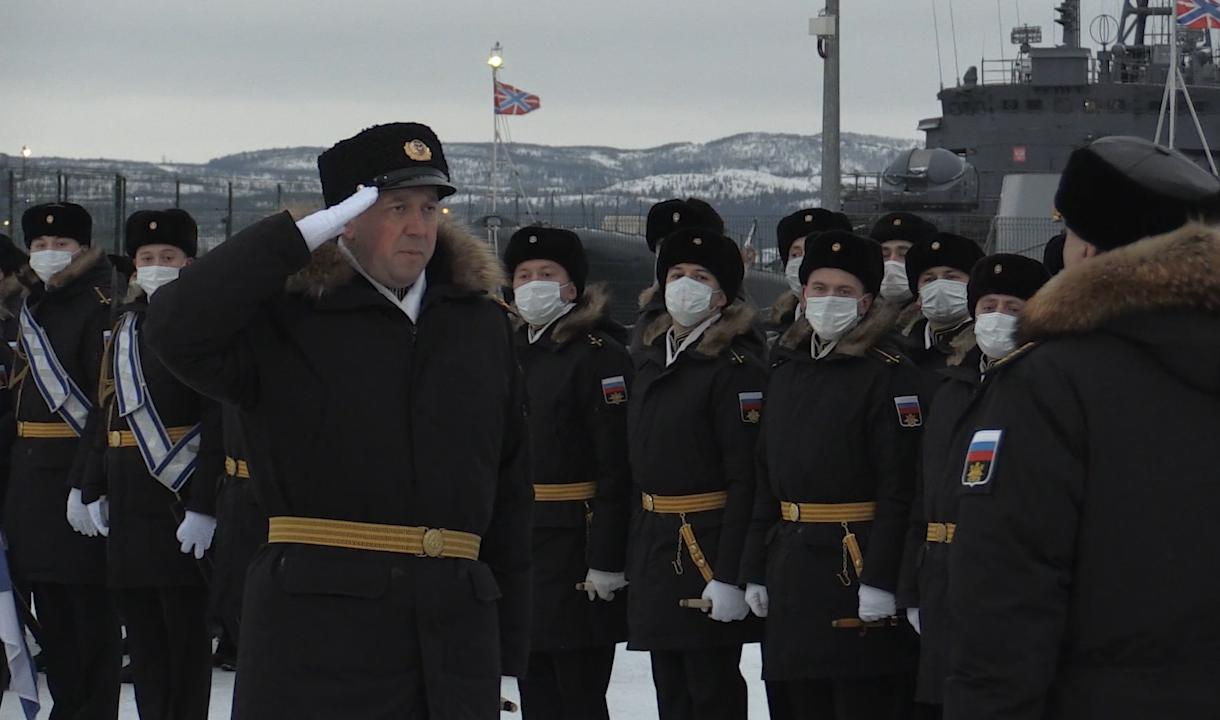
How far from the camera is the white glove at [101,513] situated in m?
8.06

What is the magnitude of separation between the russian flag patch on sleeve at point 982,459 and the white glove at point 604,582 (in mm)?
4003

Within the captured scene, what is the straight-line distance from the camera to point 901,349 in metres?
6.84

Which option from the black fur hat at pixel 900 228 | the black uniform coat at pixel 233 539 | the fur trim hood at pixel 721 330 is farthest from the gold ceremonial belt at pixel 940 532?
the black fur hat at pixel 900 228

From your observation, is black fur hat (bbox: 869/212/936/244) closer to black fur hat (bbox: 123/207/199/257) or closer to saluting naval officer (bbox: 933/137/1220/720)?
black fur hat (bbox: 123/207/199/257)

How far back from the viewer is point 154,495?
7.96 m

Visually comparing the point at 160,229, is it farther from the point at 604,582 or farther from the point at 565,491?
the point at 604,582

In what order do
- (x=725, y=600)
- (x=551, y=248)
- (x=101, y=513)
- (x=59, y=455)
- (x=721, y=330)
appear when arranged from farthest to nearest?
(x=59, y=455), (x=101, y=513), (x=551, y=248), (x=721, y=330), (x=725, y=600)

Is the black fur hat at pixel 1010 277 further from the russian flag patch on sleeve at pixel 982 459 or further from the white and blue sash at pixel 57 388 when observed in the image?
the white and blue sash at pixel 57 388

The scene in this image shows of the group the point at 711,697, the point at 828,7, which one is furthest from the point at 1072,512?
the point at 828,7

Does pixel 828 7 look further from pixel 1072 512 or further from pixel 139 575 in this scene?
pixel 1072 512

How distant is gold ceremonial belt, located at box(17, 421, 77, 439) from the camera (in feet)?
27.9

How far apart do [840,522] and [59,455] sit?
3.73 metres

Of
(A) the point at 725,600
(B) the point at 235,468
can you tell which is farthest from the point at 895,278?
(B) the point at 235,468

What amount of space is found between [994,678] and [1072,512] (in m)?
0.34
